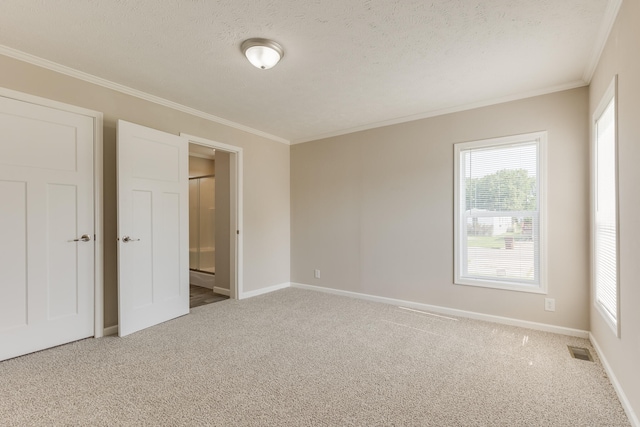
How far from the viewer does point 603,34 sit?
7.11ft

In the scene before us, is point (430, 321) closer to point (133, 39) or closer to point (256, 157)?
point (256, 157)

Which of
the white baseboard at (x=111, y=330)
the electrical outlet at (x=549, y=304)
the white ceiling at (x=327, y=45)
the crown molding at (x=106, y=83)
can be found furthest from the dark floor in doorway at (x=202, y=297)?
the electrical outlet at (x=549, y=304)

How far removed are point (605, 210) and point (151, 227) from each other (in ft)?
13.5

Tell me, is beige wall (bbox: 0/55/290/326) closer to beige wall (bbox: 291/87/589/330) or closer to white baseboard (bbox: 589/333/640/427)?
beige wall (bbox: 291/87/589/330)

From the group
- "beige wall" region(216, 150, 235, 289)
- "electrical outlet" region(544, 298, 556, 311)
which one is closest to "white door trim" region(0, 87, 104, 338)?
"beige wall" region(216, 150, 235, 289)

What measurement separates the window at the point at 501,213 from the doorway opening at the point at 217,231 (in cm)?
293

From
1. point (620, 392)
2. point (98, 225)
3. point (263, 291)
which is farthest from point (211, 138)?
point (620, 392)

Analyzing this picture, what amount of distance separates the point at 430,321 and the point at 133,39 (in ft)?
12.4

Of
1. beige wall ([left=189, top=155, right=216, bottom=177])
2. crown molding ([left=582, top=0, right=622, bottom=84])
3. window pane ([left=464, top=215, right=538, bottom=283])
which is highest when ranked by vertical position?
crown molding ([left=582, top=0, right=622, bottom=84])

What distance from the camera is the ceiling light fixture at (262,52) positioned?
7.48 feet

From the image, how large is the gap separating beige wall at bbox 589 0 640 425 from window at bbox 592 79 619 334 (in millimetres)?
152

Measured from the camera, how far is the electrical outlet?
3078 mm

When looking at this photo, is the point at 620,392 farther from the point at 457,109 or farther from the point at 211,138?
the point at 211,138

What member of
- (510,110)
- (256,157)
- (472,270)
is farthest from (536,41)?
(256,157)
